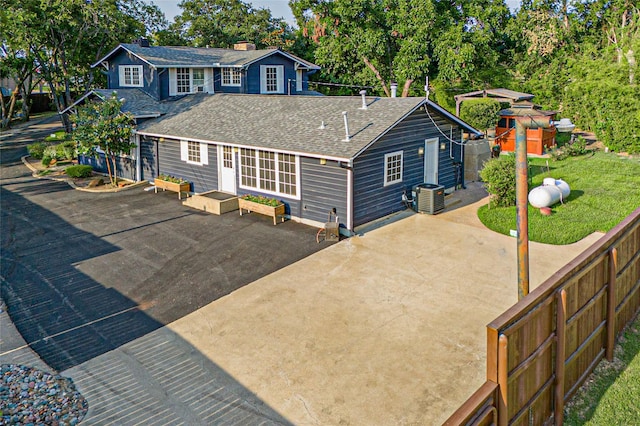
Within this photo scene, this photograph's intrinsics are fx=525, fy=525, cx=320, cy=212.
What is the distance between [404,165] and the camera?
655 inches

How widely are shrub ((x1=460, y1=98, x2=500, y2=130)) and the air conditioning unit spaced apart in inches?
485

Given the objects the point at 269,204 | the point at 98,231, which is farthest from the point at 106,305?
the point at 269,204

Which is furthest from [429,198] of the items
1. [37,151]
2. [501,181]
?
[37,151]

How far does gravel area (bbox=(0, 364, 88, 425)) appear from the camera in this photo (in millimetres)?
7078

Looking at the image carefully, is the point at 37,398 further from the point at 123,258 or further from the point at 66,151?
the point at 66,151

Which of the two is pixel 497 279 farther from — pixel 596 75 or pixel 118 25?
pixel 118 25

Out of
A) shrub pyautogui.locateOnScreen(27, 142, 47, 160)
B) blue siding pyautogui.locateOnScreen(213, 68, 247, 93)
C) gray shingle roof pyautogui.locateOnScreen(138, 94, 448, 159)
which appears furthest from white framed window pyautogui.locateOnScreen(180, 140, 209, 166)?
shrub pyautogui.locateOnScreen(27, 142, 47, 160)

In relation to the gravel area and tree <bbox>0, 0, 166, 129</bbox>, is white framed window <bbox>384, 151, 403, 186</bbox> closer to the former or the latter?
the gravel area

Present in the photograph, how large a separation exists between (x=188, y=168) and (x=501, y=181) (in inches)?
440

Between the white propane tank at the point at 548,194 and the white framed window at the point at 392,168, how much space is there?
402 centimetres

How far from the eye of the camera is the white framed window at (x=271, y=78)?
1182 inches

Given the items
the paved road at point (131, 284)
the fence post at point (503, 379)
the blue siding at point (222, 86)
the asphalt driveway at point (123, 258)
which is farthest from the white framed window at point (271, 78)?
the fence post at point (503, 379)

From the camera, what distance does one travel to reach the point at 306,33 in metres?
44.6

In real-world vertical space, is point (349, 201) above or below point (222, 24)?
below
